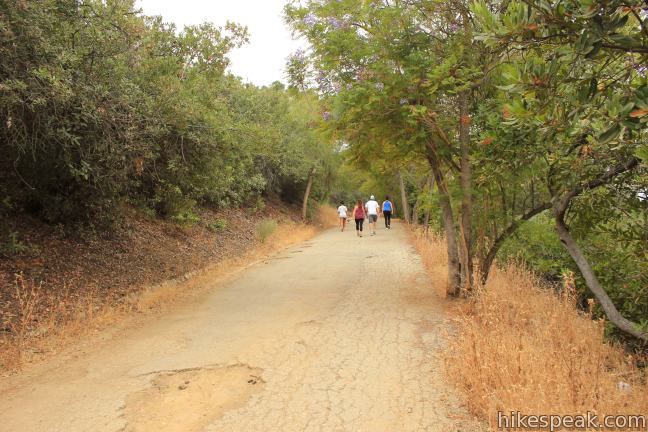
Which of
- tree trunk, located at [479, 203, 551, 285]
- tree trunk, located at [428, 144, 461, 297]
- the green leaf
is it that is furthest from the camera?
tree trunk, located at [428, 144, 461, 297]

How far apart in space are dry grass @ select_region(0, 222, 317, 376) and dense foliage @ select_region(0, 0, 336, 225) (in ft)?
6.41

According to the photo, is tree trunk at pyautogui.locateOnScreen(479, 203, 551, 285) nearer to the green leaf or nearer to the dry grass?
the green leaf

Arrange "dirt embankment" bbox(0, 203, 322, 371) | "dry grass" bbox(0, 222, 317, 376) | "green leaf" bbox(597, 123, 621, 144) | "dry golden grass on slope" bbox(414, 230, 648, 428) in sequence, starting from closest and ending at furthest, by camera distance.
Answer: "green leaf" bbox(597, 123, 621, 144) → "dry golden grass on slope" bbox(414, 230, 648, 428) → "dry grass" bbox(0, 222, 317, 376) → "dirt embankment" bbox(0, 203, 322, 371)

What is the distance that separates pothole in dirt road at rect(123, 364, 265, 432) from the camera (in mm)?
3768

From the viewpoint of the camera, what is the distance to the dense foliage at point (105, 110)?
5.50m

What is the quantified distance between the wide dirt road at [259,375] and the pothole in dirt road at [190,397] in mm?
10

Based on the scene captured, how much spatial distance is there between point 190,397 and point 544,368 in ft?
10.3

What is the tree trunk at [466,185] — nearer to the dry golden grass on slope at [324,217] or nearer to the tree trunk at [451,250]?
the tree trunk at [451,250]

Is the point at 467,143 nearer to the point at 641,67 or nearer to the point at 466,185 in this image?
the point at 466,185

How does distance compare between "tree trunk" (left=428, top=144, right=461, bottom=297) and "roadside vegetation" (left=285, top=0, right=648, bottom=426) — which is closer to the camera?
"roadside vegetation" (left=285, top=0, right=648, bottom=426)

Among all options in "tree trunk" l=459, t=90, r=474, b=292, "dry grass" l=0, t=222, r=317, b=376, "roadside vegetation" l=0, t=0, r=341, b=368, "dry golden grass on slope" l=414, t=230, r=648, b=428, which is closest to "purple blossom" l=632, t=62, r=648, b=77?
"dry golden grass on slope" l=414, t=230, r=648, b=428

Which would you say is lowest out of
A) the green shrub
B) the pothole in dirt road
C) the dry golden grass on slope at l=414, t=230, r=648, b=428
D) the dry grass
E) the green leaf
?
the pothole in dirt road

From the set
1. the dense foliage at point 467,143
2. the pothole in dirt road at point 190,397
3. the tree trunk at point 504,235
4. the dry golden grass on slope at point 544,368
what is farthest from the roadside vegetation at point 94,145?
the dry golden grass on slope at point 544,368

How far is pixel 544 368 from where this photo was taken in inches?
149
